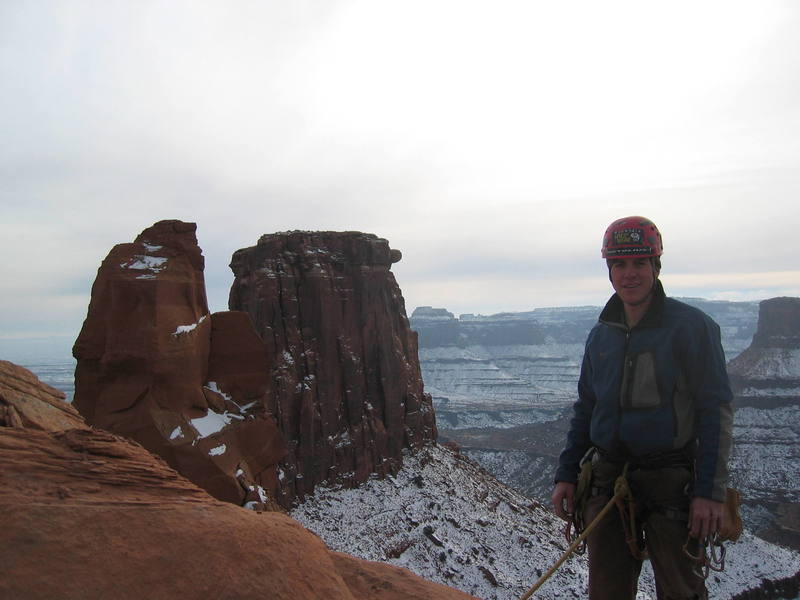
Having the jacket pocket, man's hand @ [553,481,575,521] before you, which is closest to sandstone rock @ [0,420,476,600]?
man's hand @ [553,481,575,521]

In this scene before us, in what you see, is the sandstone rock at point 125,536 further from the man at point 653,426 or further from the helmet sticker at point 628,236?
the helmet sticker at point 628,236

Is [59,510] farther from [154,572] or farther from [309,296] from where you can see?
[309,296]

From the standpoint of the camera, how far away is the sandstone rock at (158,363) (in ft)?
51.3

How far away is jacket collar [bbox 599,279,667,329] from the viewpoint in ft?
18.2

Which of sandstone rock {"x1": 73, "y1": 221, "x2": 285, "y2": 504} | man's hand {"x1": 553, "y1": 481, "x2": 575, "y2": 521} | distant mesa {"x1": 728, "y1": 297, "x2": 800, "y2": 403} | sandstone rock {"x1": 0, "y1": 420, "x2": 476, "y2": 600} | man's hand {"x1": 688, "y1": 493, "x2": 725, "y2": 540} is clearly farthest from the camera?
distant mesa {"x1": 728, "y1": 297, "x2": 800, "y2": 403}

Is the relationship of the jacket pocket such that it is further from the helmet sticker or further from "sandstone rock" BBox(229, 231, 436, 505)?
"sandstone rock" BBox(229, 231, 436, 505)

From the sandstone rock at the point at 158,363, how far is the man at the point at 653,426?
40.5ft

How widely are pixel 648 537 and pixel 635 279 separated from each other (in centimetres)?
243

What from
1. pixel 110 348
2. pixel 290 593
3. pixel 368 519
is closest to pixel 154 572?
pixel 290 593

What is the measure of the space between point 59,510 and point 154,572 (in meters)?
0.88

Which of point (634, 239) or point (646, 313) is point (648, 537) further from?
point (634, 239)

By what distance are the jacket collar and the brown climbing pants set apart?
1375mm

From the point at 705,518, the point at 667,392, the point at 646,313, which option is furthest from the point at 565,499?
the point at 646,313

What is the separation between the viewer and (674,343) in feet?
17.5
